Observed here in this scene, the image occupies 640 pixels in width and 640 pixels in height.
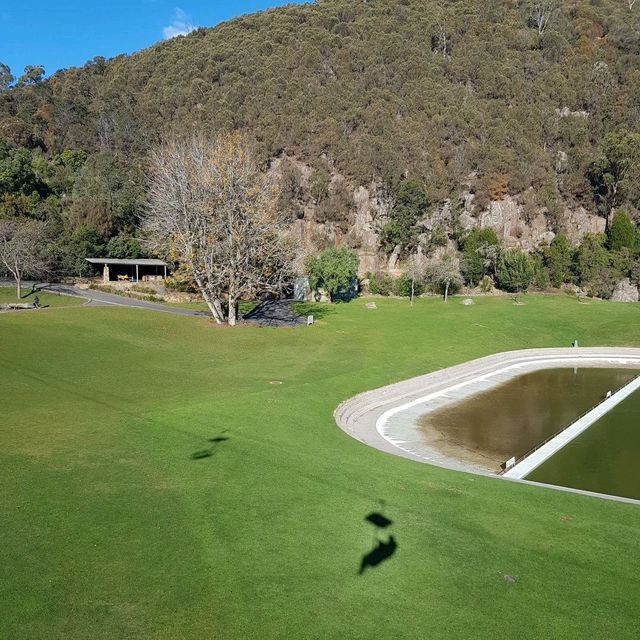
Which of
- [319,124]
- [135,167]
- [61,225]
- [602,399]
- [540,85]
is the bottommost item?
[602,399]

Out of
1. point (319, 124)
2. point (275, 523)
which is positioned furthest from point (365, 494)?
point (319, 124)

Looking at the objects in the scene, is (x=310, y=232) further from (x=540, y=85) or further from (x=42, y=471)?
(x=42, y=471)

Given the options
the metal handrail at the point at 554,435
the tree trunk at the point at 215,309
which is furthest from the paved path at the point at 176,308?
the metal handrail at the point at 554,435

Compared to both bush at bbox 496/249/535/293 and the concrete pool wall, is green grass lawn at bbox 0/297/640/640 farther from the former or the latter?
bush at bbox 496/249/535/293

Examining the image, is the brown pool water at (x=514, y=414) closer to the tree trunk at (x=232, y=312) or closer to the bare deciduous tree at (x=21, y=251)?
the tree trunk at (x=232, y=312)

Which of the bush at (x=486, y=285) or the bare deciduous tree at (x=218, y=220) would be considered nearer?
the bare deciduous tree at (x=218, y=220)

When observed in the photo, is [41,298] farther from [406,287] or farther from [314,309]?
[406,287]
